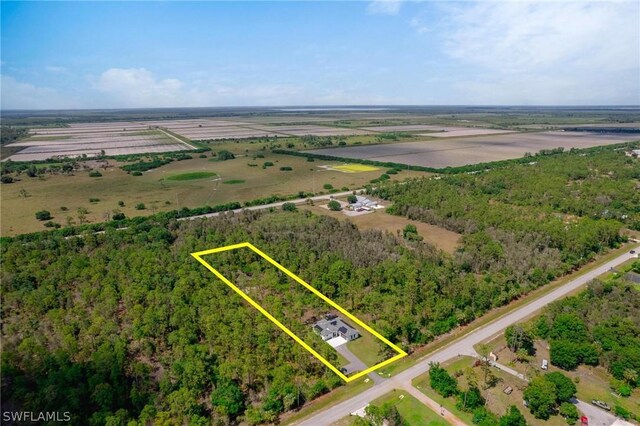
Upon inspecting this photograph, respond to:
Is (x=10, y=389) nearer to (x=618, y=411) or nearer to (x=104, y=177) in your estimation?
(x=618, y=411)

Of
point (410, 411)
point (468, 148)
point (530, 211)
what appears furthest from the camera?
point (468, 148)

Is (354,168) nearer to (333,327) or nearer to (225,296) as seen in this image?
(225,296)

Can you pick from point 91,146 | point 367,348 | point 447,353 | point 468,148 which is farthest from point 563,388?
point 91,146

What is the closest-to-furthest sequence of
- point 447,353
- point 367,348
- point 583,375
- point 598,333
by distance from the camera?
point 583,375
point 447,353
point 598,333
point 367,348

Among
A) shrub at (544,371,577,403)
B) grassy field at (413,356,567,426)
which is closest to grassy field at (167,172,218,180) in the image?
grassy field at (413,356,567,426)

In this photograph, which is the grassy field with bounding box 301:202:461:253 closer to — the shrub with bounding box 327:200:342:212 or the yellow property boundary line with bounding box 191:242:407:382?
the shrub with bounding box 327:200:342:212

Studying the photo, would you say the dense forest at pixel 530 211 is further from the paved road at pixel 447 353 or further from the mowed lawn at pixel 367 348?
the mowed lawn at pixel 367 348

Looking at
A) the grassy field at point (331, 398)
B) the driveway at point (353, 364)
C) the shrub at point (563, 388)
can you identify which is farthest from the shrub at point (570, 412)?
the grassy field at point (331, 398)

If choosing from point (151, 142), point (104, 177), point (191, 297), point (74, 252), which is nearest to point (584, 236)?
point (191, 297)
